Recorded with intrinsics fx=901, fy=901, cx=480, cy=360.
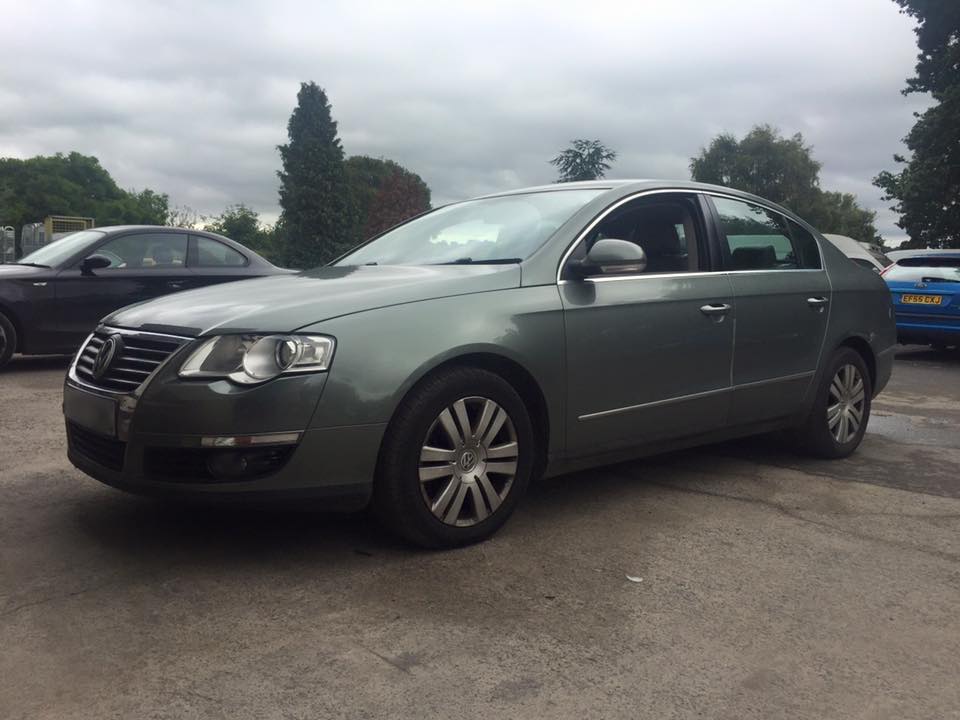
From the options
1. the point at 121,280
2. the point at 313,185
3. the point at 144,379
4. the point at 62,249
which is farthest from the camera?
the point at 313,185

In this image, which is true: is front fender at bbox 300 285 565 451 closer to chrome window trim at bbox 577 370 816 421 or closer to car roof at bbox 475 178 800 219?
chrome window trim at bbox 577 370 816 421

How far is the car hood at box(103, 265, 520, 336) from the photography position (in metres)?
3.22

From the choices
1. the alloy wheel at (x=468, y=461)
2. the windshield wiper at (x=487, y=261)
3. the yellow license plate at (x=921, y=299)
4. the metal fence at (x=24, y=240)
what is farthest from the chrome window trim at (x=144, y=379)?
the yellow license plate at (x=921, y=299)

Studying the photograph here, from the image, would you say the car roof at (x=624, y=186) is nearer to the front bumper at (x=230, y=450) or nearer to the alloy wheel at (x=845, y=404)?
the alloy wheel at (x=845, y=404)

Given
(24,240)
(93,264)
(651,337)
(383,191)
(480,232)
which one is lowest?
(651,337)

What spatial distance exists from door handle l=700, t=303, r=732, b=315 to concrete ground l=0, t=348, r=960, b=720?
90 centimetres

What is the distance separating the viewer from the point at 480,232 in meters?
4.34

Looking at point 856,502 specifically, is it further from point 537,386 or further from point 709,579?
point 537,386

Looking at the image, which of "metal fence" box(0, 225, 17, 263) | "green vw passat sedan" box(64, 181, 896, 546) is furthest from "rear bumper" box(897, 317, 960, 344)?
"metal fence" box(0, 225, 17, 263)

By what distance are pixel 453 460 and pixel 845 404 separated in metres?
2.96

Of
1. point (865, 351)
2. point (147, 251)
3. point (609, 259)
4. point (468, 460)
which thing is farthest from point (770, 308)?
point (147, 251)

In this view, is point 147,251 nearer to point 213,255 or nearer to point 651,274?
point 213,255

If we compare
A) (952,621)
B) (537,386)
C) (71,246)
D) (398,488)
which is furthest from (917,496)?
(71,246)

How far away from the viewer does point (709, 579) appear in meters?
3.26
